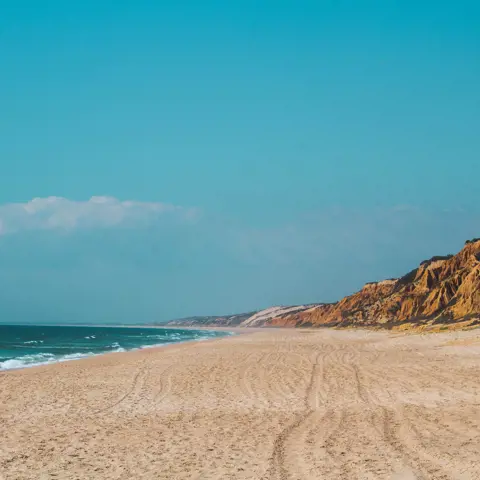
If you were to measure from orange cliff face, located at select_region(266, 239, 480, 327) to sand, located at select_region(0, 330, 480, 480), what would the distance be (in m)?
39.0

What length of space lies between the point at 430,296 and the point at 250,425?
62.8 m

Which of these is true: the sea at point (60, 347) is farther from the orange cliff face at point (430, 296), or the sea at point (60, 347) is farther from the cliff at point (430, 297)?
the orange cliff face at point (430, 296)

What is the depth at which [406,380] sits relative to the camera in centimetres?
1942

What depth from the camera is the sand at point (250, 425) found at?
9.59 metres

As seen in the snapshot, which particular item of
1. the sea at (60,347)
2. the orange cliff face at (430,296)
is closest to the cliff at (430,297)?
the orange cliff face at (430,296)

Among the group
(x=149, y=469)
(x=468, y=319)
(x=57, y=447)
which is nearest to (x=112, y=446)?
(x=57, y=447)

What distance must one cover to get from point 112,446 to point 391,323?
229 ft

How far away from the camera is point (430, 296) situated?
Result: 70812 mm

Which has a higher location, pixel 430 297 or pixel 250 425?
pixel 430 297

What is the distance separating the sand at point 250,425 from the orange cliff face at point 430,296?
3904cm

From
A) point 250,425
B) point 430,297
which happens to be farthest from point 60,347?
point 250,425

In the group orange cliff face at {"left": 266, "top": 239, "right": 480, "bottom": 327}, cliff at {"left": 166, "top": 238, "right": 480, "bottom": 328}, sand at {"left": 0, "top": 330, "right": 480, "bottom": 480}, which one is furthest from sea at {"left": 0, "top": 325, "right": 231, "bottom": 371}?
orange cliff face at {"left": 266, "top": 239, "right": 480, "bottom": 327}

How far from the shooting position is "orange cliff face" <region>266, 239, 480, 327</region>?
59.8 metres

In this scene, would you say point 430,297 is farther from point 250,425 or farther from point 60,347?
point 250,425
